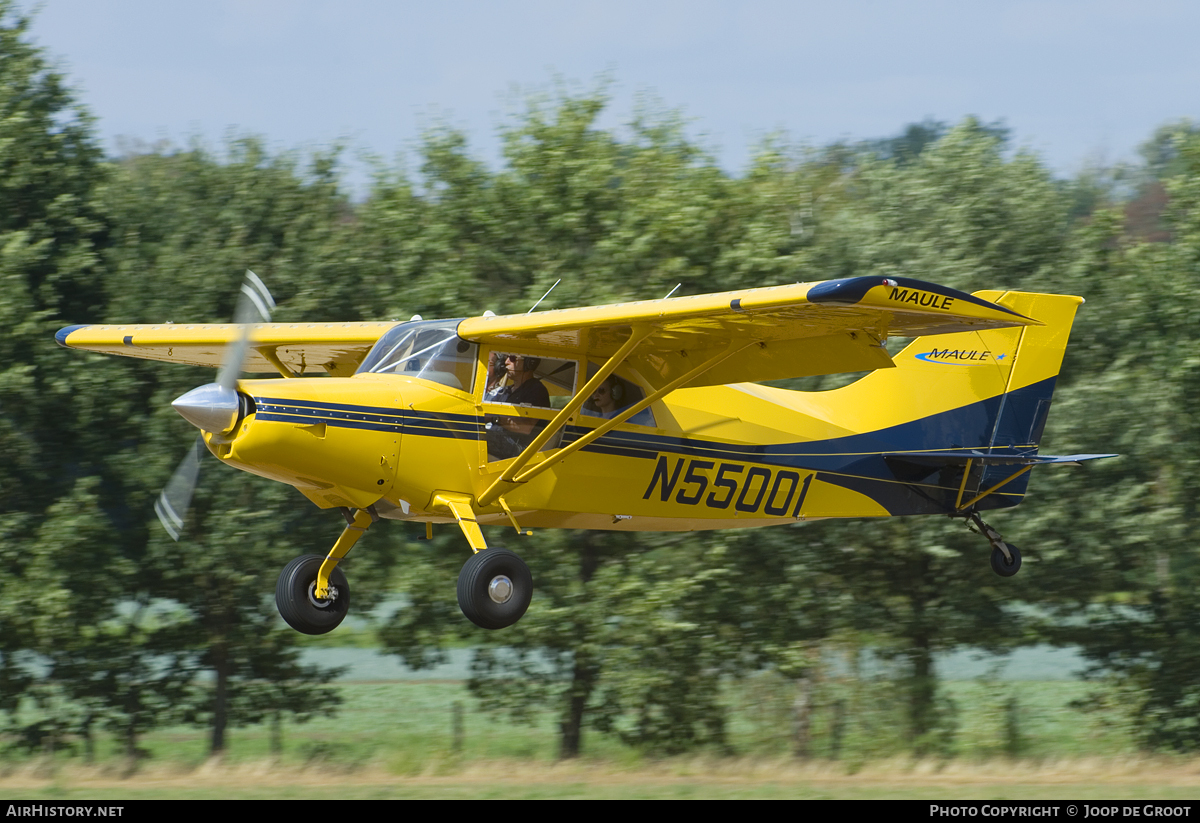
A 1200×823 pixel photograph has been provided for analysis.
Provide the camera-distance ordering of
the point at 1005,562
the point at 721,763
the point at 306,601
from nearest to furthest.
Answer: the point at 306,601 < the point at 1005,562 < the point at 721,763

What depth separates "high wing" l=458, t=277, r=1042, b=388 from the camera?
797cm

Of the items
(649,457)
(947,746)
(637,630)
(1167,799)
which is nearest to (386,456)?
(649,457)

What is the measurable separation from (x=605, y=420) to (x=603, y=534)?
904 centimetres

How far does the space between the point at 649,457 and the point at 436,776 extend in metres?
8.95

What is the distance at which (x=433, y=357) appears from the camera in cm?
969

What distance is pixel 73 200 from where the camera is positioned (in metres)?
20.0

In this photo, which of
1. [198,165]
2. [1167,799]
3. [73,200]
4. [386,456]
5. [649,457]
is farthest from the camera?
[198,165]

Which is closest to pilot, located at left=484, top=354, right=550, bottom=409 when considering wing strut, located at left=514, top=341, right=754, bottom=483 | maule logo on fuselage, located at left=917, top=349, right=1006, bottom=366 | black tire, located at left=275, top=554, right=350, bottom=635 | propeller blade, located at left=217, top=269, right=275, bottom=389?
wing strut, located at left=514, top=341, right=754, bottom=483

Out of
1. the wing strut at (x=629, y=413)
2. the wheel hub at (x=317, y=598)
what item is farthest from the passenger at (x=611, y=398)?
the wheel hub at (x=317, y=598)

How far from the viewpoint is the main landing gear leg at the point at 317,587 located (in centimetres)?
991

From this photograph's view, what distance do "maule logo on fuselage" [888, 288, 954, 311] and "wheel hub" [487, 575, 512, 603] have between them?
358 centimetres

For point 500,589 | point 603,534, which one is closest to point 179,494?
point 500,589

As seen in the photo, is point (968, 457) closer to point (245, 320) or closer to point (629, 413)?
point (629, 413)

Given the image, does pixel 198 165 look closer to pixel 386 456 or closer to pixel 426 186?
pixel 426 186
